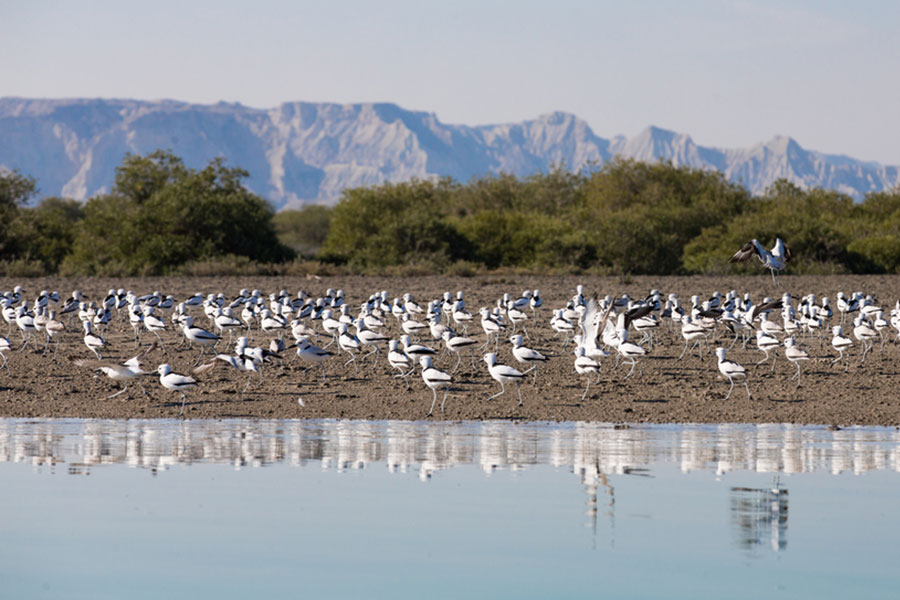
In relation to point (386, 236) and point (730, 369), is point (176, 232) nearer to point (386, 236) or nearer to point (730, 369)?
point (386, 236)

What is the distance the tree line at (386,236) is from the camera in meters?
46.9

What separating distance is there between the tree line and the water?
31.0 meters

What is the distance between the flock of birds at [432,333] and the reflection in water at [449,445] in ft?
4.76

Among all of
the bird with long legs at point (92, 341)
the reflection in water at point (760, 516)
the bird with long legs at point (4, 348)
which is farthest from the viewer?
the bird with long legs at point (92, 341)

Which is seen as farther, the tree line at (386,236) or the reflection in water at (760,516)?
the tree line at (386,236)

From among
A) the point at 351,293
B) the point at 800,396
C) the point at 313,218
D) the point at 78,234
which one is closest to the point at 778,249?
the point at 800,396

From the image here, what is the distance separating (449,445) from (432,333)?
879 centimetres

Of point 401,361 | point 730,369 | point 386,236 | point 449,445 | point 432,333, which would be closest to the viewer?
point 449,445

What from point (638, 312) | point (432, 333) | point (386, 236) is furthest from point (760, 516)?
point (386, 236)

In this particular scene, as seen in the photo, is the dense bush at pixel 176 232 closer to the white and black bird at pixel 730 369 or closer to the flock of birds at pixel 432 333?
the flock of birds at pixel 432 333

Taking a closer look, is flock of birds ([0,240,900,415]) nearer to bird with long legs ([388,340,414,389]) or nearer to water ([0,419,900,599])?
bird with long legs ([388,340,414,389])

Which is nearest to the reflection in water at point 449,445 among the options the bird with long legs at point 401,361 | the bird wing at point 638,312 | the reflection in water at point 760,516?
the reflection in water at point 760,516

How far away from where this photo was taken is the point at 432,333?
74.5ft

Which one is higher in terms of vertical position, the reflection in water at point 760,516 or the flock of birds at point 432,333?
the flock of birds at point 432,333
